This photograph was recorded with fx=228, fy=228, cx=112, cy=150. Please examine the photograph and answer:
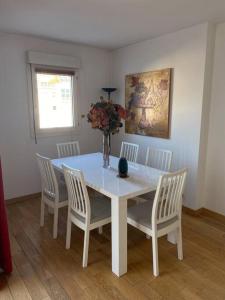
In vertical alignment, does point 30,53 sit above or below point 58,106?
above

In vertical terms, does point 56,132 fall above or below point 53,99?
below

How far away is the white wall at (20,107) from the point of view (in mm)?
3244

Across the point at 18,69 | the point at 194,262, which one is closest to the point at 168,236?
the point at 194,262

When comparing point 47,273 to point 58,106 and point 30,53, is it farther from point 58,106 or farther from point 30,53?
point 30,53

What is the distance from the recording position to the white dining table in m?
1.96

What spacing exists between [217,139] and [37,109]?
265 cm

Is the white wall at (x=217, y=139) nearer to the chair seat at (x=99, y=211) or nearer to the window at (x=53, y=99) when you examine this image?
the chair seat at (x=99, y=211)

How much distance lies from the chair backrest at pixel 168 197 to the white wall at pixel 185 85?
3.61ft

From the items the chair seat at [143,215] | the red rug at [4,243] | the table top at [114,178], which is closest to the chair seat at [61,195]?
the table top at [114,178]

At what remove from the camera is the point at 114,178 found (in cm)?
235

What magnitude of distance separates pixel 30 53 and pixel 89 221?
258 centimetres

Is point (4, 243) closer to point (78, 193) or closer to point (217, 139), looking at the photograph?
point (78, 193)

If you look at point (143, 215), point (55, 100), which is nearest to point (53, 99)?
point (55, 100)

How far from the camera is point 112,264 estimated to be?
209 cm
